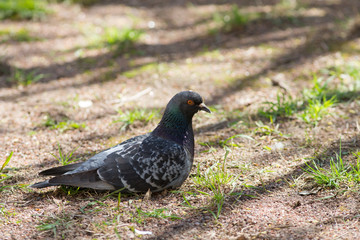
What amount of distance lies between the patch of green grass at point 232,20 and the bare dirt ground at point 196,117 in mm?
110

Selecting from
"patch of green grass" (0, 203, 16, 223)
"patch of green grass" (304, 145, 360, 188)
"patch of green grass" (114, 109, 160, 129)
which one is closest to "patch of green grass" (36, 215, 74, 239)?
"patch of green grass" (0, 203, 16, 223)

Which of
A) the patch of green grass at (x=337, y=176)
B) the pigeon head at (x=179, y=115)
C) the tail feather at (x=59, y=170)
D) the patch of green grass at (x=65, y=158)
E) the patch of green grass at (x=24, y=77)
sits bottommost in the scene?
the patch of green grass at (x=337, y=176)

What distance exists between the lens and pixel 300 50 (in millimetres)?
6777

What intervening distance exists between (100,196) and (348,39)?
212 inches

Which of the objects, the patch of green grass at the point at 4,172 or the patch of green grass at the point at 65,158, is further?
the patch of green grass at the point at 65,158

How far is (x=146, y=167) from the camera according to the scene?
348cm

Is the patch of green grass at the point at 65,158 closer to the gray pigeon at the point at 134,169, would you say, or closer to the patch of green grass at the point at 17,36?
the gray pigeon at the point at 134,169

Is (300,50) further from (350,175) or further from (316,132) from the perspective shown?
(350,175)

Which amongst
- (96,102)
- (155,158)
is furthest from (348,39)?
(155,158)

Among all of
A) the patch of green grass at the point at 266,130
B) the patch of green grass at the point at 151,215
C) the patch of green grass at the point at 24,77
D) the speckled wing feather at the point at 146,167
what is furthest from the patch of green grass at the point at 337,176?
the patch of green grass at the point at 24,77

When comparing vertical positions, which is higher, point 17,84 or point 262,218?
point 17,84

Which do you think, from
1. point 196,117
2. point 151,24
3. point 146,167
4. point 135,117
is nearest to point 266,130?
point 196,117

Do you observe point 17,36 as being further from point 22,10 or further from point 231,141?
point 231,141

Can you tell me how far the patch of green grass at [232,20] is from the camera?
7.36 meters
